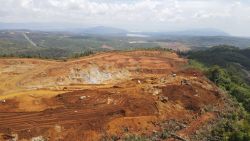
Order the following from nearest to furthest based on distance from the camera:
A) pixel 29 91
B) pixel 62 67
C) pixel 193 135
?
pixel 193 135 < pixel 29 91 < pixel 62 67

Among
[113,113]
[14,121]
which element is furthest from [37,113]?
[113,113]

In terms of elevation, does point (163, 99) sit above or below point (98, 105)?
above

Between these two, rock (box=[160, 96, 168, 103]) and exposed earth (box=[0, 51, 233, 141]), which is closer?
exposed earth (box=[0, 51, 233, 141])

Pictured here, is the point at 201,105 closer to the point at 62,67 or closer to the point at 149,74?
the point at 149,74

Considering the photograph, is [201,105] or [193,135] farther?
[201,105]

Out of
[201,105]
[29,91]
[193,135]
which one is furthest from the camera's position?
[29,91]

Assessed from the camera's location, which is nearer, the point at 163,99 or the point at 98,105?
the point at 98,105

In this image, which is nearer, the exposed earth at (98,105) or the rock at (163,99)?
the exposed earth at (98,105)
